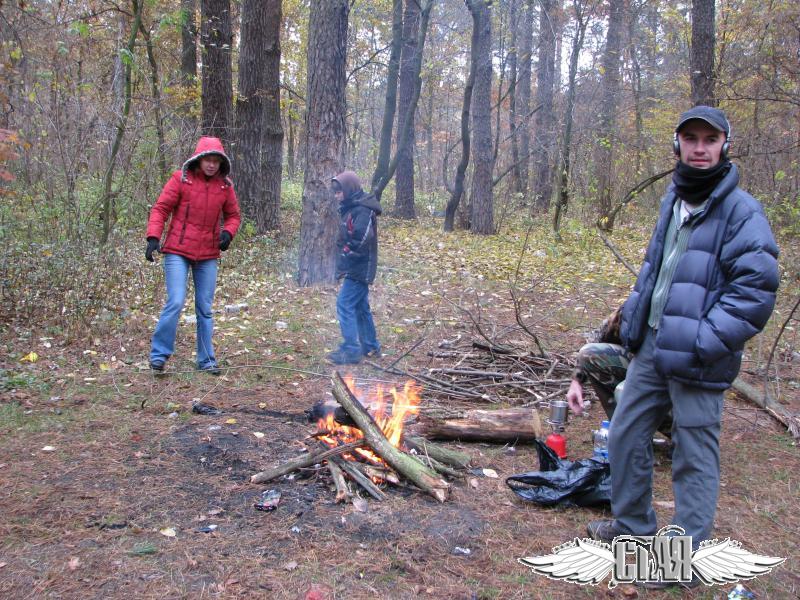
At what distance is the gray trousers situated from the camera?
2990 millimetres

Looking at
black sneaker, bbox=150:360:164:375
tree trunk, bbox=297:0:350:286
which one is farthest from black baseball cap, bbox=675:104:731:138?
tree trunk, bbox=297:0:350:286

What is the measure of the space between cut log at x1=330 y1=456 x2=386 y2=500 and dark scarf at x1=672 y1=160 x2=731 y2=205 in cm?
245

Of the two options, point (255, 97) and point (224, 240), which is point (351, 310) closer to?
point (224, 240)

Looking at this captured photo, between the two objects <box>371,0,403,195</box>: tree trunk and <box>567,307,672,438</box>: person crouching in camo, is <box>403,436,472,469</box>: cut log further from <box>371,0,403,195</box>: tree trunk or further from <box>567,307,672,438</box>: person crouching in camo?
<box>371,0,403,195</box>: tree trunk

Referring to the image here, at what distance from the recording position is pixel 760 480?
4.41 meters

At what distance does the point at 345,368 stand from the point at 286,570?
359cm

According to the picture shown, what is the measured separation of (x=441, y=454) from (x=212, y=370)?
9.40 feet

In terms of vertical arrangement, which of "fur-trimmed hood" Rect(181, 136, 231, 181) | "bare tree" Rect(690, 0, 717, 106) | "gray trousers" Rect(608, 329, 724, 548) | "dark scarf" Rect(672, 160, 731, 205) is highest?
"bare tree" Rect(690, 0, 717, 106)

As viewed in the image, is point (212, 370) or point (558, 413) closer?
point (558, 413)

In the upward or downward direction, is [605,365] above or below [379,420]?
above

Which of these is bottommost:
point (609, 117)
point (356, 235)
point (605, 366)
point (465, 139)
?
point (605, 366)

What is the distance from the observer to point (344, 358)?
696cm

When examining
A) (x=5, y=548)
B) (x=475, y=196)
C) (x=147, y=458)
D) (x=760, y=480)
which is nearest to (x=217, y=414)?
(x=147, y=458)

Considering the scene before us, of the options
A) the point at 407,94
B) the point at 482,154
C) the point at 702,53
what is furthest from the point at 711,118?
the point at 407,94
